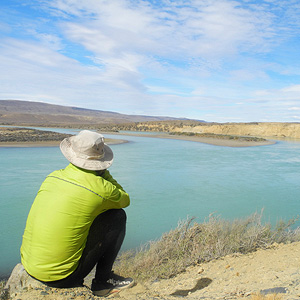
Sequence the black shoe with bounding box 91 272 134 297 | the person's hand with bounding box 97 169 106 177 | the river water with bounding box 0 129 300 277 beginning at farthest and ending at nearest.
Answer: the river water with bounding box 0 129 300 277 → the black shoe with bounding box 91 272 134 297 → the person's hand with bounding box 97 169 106 177

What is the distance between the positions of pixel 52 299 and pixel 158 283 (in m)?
1.38

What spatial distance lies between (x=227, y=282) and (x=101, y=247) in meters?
1.45

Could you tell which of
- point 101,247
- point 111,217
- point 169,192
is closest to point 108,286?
point 101,247

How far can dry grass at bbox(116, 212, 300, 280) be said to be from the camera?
3.47 m

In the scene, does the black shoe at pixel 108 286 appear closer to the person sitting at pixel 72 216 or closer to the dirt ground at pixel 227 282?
the dirt ground at pixel 227 282

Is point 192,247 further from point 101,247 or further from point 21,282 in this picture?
point 21,282

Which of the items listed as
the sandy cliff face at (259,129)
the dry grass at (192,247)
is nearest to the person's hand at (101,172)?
the dry grass at (192,247)

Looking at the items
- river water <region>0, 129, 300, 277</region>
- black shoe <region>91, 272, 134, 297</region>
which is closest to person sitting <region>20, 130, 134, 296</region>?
black shoe <region>91, 272, 134, 297</region>

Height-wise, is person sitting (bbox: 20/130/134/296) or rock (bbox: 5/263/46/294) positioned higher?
person sitting (bbox: 20/130/134/296)

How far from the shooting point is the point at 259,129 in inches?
1937

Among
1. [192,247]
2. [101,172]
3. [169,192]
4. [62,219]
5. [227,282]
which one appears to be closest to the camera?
[62,219]

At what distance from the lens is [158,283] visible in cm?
318

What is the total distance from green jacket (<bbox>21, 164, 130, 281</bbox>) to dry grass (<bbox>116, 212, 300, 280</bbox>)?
149cm

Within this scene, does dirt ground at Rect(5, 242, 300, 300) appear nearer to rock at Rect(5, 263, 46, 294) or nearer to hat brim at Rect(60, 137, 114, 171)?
rock at Rect(5, 263, 46, 294)
